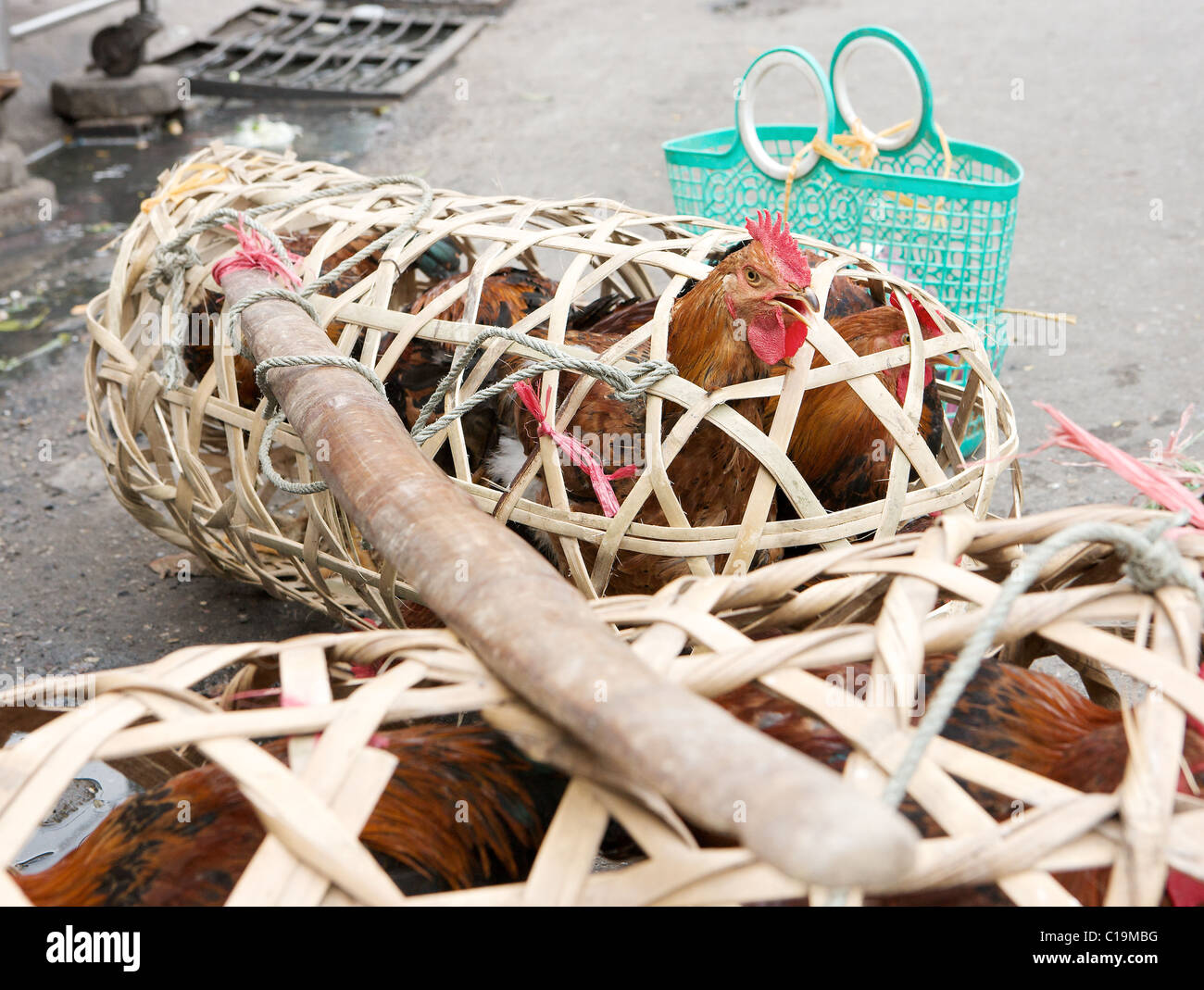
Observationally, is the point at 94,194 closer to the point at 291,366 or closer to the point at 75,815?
the point at 75,815

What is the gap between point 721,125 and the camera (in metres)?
5.22

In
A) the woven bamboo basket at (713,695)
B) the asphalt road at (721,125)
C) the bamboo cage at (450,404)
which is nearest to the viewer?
the woven bamboo basket at (713,695)

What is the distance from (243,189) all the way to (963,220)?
1593 millimetres

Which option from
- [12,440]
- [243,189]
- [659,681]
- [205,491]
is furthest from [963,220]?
[12,440]

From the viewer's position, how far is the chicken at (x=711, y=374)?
4.81ft

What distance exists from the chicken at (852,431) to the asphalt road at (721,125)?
0.88 meters

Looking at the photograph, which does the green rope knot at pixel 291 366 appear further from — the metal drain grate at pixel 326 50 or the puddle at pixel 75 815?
the metal drain grate at pixel 326 50

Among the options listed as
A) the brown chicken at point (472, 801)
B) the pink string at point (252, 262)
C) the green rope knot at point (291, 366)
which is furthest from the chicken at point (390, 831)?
the pink string at point (252, 262)

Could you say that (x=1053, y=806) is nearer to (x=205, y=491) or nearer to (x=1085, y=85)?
(x=205, y=491)

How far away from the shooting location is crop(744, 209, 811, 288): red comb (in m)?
1.47

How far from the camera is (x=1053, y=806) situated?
30.6 inches

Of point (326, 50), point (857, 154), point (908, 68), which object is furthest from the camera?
point (326, 50)

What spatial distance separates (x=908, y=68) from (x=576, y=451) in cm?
179

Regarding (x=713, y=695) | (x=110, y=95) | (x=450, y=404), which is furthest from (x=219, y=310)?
(x=110, y=95)
